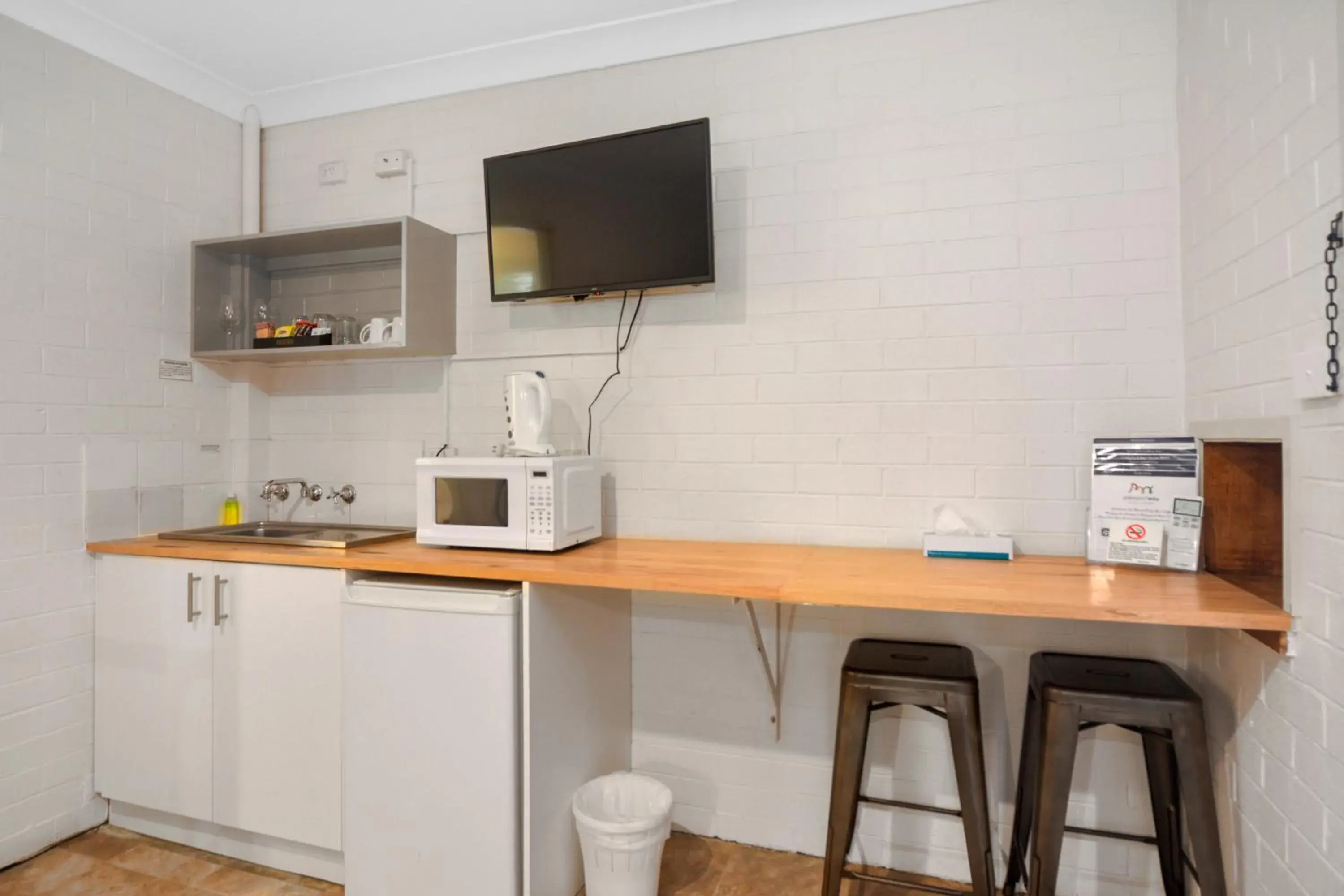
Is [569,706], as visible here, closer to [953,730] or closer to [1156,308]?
[953,730]

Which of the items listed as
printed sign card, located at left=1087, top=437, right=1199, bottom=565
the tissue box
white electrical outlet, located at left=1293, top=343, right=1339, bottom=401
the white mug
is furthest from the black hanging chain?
the white mug

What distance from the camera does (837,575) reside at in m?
1.80

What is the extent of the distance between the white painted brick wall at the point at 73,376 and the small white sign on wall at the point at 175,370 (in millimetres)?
24

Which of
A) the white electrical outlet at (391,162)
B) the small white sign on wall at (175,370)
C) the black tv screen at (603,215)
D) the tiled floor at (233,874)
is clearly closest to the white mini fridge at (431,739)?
the tiled floor at (233,874)

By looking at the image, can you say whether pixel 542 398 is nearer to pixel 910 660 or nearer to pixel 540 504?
pixel 540 504

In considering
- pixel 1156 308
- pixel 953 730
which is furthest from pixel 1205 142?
pixel 953 730

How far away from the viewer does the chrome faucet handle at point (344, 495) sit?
2896 millimetres

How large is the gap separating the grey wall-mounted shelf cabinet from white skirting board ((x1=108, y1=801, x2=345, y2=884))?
1.69m

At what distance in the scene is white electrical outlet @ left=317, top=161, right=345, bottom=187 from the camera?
9.80 feet

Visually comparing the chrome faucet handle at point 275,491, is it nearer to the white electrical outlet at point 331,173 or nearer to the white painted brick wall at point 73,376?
the white painted brick wall at point 73,376

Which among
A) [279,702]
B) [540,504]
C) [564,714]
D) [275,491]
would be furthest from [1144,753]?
[275,491]

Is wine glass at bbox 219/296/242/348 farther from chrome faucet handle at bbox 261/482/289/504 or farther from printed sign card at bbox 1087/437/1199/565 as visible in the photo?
printed sign card at bbox 1087/437/1199/565

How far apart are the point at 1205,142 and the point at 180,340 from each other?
3.55 metres

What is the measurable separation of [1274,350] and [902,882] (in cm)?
172
